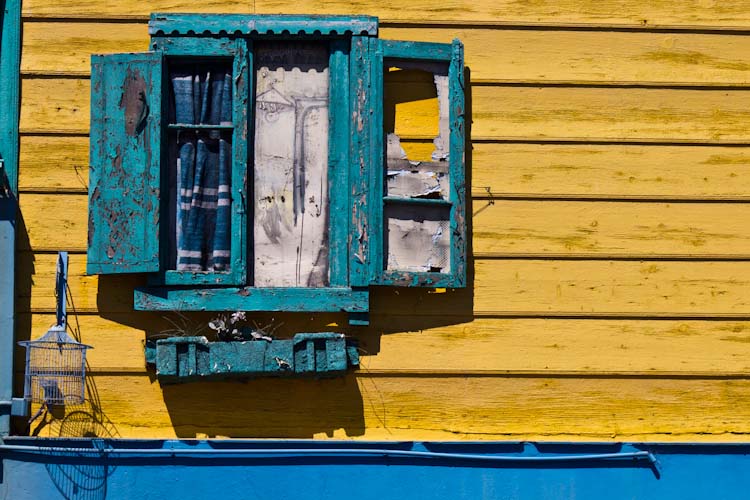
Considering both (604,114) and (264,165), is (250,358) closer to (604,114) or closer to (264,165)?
(264,165)

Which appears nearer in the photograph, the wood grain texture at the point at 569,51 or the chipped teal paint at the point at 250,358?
the chipped teal paint at the point at 250,358

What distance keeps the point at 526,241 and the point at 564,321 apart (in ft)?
1.52

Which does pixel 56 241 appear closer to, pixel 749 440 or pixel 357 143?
pixel 357 143

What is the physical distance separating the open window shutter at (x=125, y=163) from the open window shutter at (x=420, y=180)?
1.11 metres

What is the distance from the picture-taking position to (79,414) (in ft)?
15.5

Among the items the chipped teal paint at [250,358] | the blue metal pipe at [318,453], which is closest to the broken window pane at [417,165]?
the chipped teal paint at [250,358]

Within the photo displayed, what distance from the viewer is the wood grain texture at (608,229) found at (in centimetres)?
490

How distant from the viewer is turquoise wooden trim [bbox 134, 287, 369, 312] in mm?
4668

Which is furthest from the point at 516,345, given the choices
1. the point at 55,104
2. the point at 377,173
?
the point at 55,104

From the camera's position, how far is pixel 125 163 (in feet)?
15.3

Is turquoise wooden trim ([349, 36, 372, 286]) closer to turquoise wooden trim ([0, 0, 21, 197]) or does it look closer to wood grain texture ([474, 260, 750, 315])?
wood grain texture ([474, 260, 750, 315])

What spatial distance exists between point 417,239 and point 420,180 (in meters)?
0.31

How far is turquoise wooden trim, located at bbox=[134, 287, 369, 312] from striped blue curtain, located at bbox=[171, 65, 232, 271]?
0.14 m

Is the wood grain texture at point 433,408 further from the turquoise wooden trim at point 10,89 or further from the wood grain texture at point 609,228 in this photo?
the turquoise wooden trim at point 10,89
